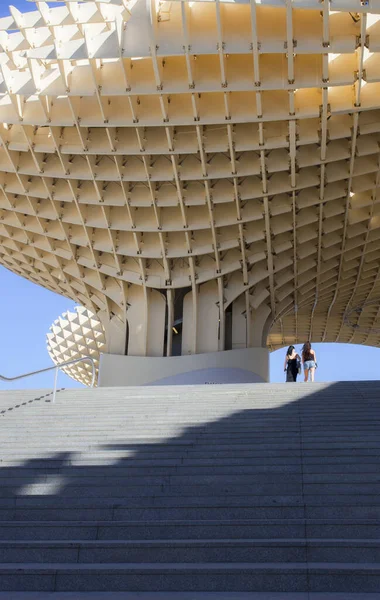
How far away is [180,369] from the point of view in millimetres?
26438

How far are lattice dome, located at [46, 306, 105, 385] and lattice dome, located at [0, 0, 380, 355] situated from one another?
1687 centimetres

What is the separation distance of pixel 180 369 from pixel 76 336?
995 inches

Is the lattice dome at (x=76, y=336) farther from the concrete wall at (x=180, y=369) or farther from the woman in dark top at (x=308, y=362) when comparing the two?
the woman in dark top at (x=308, y=362)

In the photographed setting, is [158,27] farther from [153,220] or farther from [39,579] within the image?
[39,579]

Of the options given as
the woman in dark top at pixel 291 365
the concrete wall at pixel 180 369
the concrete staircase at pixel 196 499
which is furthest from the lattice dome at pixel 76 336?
the concrete staircase at pixel 196 499

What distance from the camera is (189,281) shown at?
2664 centimetres

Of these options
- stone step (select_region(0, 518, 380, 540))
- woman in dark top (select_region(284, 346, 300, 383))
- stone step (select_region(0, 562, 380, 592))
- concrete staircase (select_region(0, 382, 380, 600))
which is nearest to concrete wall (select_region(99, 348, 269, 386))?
woman in dark top (select_region(284, 346, 300, 383))

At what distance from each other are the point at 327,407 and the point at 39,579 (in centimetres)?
786

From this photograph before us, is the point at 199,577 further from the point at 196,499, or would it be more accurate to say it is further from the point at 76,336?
the point at 76,336

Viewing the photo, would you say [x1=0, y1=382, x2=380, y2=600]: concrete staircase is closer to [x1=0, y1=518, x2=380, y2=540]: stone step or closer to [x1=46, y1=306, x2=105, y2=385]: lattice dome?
[x1=0, y1=518, x2=380, y2=540]: stone step

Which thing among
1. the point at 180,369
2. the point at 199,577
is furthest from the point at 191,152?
the point at 199,577

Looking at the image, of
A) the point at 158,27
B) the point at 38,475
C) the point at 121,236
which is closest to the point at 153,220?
the point at 121,236

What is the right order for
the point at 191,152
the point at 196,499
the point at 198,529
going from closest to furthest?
the point at 198,529 < the point at 196,499 < the point at 191,152

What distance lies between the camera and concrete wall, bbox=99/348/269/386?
26.2 m
